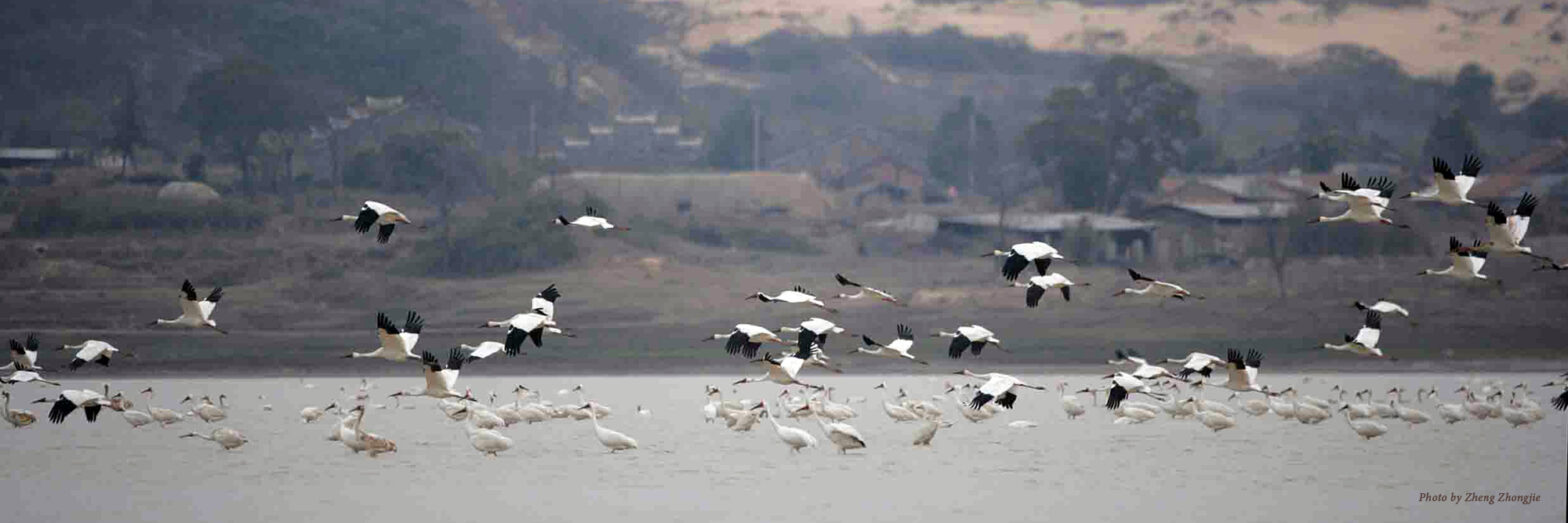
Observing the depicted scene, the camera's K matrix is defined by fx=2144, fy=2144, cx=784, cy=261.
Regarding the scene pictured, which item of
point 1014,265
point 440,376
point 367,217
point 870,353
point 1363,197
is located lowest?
point 870,353

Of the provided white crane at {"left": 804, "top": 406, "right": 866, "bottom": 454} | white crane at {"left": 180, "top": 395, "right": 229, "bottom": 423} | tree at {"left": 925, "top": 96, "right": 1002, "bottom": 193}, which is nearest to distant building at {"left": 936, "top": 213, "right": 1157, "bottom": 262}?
tree at {"left": 925, "top": 96, "right": 1002, "bottom": 193}

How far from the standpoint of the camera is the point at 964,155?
10625 centimetres

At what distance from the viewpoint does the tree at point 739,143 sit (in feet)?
351

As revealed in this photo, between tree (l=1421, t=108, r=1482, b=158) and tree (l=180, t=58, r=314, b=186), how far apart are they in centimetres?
4966

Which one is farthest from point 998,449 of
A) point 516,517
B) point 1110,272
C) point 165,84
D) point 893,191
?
point 165,84

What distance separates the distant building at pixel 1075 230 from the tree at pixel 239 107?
98.4 ft

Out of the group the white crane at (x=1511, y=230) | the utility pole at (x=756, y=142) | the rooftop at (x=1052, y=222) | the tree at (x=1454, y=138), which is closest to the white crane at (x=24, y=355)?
the white crane at (x=1511, y=230)

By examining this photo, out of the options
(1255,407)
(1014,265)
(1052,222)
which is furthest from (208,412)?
(1052,222)

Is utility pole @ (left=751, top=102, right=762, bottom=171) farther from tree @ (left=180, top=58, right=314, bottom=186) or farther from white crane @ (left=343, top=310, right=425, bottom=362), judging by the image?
white crane @ (left=343, top=310, right=425, bottom=362)

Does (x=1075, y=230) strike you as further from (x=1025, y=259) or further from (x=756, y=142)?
(x=1025, y=259)

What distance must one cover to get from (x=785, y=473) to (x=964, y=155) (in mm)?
77927

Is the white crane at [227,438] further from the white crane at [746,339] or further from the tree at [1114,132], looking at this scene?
the tree at [1114,132]

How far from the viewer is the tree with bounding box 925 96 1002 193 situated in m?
105

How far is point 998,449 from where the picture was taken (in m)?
32.9
